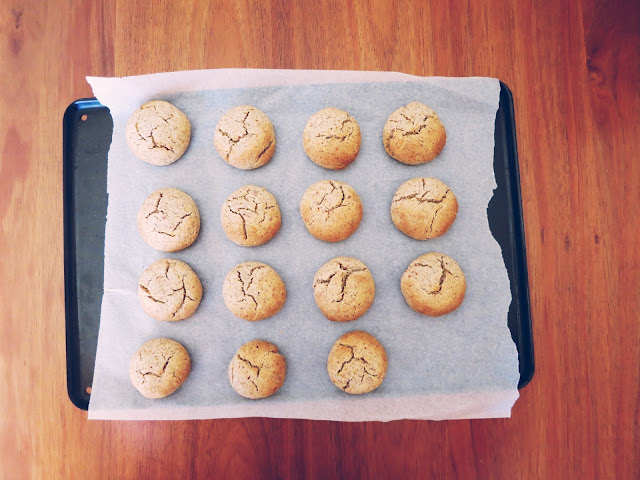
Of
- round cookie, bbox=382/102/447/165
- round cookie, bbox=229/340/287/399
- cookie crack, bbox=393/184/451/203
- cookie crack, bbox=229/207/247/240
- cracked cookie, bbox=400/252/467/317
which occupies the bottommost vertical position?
round cookie, bbox=229/340/287/399

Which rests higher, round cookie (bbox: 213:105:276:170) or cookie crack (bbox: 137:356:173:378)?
round cookie (bbox: 213:105:276:170)

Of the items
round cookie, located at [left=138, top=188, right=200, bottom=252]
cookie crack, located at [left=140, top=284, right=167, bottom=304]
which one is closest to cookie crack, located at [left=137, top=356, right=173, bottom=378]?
cookie crack, located at [left=140, top=284, right=167, bottom=304]

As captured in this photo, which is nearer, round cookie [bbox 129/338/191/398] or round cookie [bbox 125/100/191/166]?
round cookie [bbox 129/338/191/398]

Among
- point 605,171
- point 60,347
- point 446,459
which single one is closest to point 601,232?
point 605,171

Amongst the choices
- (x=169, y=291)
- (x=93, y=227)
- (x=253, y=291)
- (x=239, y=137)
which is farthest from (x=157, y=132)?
(x=253, y=291)

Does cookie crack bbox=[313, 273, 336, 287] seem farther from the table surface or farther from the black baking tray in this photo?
the black baking tray

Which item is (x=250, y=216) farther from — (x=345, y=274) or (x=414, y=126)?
(x=414, y=126)

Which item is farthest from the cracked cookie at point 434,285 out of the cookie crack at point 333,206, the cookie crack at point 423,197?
the cookie crack at point 333,206
